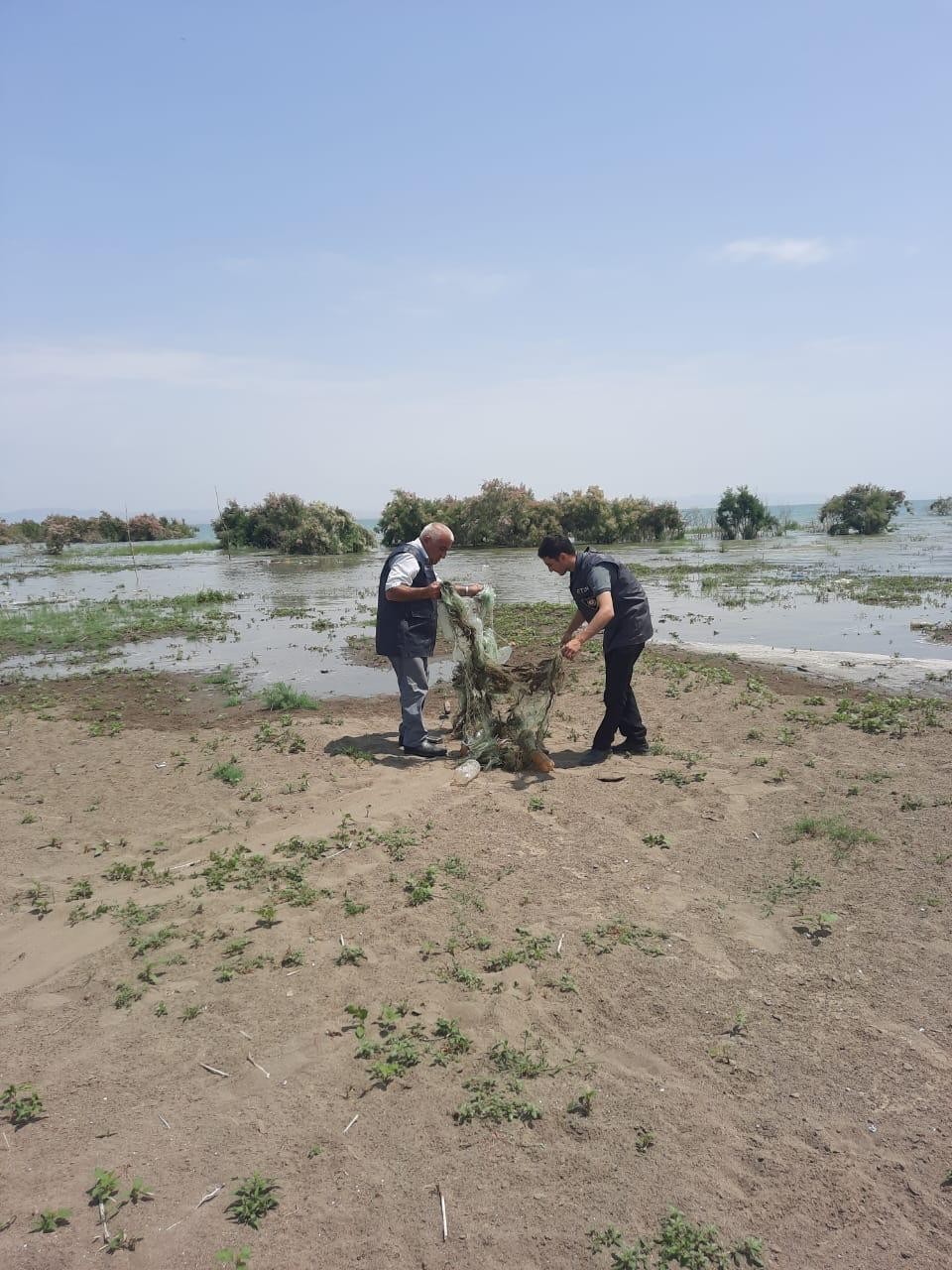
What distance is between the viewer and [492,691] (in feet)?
23.4

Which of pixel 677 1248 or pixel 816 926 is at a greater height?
pixel 816 926

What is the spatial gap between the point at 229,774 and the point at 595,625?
3.38m

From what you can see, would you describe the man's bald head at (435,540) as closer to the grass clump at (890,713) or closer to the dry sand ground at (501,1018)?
Result: the dry sand ground at (501,1018)

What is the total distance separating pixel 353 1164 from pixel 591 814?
3.35 m

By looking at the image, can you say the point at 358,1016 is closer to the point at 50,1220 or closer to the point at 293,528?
the point at 50,1220

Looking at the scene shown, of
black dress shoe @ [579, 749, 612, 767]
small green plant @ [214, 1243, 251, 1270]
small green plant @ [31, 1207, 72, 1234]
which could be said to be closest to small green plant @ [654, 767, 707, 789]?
black dress shoe @ [579, 749, 612, 767]

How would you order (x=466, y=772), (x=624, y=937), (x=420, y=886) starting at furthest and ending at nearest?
(x=466, y=772), (x=420, y=886), (x=624, y=937)

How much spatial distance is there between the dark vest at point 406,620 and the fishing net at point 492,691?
19cm

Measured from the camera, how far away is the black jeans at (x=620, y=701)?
277 inches

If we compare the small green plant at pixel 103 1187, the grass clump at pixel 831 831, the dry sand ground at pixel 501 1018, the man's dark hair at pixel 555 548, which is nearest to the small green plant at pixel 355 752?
the dry sand ground at pixel 501 1018

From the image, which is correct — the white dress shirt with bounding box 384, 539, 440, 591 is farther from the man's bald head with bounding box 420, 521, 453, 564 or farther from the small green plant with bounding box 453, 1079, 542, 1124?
the small green plant with bounding box 453, 1079, 542, 1124

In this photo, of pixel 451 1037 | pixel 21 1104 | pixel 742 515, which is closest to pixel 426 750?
pixel 451 1037

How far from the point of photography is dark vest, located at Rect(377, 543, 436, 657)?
23.4ft

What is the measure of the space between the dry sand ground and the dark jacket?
1.16 metres
